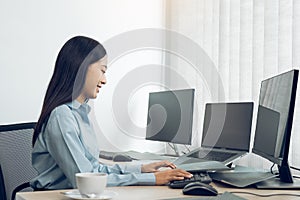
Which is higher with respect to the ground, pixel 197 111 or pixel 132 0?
pixel 132 0

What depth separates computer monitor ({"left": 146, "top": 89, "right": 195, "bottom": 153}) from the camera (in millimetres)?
2426

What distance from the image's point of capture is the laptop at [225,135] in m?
1.94

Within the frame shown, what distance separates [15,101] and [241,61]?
1.37 m

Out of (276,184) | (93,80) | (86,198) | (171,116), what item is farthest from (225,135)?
(86,198)

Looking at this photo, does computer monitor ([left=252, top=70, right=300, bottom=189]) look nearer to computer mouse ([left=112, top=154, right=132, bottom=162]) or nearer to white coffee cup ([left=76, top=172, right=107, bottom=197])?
white coffee cup ([left=76, top=172, right=107, bottom=197])

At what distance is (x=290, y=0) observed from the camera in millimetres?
2041

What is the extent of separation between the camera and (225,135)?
2.10 m

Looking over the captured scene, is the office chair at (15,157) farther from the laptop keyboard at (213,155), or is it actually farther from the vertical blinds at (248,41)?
the vertical blinds at (248,41)

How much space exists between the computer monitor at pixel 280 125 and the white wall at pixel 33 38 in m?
1.50

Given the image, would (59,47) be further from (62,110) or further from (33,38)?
(62,110)

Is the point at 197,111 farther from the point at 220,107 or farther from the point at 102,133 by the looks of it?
the point at 102,133

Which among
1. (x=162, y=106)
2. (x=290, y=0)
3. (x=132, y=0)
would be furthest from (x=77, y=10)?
(x=290, y=0)

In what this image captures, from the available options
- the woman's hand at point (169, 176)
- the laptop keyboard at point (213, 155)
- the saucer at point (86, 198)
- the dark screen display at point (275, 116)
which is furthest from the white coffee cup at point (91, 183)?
the laptop keyboard at point (213, 155)

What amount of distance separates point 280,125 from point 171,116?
112cm
